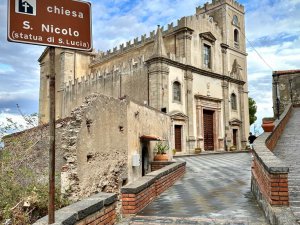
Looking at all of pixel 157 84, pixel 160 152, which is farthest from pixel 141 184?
pixel 157 84

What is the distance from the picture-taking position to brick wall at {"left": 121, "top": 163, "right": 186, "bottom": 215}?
673 centimetres

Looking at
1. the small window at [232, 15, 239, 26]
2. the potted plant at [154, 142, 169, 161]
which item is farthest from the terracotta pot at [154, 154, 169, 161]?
the small window at [232, 15, 239, 26]

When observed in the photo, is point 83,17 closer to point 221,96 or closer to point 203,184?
point 203,184

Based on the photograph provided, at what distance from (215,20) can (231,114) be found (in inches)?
382

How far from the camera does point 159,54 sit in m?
24.6

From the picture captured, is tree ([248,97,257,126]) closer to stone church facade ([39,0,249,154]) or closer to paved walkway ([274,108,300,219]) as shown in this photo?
stone church facade ([39,0,249,154])

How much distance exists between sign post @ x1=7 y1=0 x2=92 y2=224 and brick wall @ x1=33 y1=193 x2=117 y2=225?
0.25 meters

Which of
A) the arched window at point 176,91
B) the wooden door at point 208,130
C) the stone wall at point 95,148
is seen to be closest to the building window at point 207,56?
the wooden door at point 208,130

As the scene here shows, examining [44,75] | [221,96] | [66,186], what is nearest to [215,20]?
[221,96]

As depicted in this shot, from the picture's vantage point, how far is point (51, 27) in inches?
158

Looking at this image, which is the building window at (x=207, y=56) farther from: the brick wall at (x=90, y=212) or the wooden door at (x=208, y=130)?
the brick wall at (x=90, y=212)

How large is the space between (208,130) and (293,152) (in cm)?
1800

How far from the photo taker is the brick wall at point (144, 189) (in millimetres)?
6730

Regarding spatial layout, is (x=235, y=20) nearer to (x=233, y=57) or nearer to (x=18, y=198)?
(x=233, y=57)
